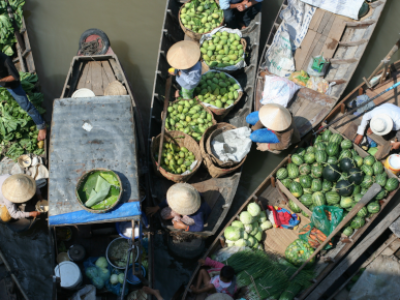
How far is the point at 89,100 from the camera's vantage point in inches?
178

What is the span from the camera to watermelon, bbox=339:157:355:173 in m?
5.23

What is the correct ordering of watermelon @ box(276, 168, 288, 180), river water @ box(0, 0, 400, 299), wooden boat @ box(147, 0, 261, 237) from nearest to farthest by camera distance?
1. wooden boat @ box(147, 0, 261, 237)
2. watermelon @ box(276, 168, 288, 180)
3. river water @ box(0, 0, 400, 299)

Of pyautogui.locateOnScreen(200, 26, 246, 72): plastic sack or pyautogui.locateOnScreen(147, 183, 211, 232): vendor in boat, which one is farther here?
pyautogui.locateOnScreen(200, 26, 246, 72): plastic sack

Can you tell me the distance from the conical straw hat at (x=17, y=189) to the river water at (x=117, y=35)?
3133 millimetres

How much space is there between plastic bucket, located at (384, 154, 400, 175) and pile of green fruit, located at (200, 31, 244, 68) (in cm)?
343

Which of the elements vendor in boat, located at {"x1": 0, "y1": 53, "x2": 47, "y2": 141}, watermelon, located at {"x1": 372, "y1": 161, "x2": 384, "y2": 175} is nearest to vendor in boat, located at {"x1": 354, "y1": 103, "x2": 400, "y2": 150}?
watermelon, located at {"x1": 372, "y1": 161, "x2": 384, "y2": 175}

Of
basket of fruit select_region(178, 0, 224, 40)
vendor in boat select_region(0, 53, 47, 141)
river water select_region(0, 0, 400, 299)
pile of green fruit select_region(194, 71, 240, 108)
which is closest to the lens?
vendor in boat select_region(0, 53, 47, 141)

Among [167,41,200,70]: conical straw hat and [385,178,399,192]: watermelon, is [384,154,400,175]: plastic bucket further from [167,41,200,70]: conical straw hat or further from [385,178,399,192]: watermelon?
[167,41,200,70]: conical straw hat

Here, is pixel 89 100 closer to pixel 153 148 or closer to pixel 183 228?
pixel 153 148

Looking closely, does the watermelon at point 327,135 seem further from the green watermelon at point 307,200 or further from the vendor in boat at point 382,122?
the green watermelon at point 307,200

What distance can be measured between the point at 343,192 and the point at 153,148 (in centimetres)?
332

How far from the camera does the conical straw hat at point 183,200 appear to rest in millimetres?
4141

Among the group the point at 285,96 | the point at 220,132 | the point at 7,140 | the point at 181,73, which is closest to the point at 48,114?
the point at 7,140

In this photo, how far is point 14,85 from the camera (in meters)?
4.74
